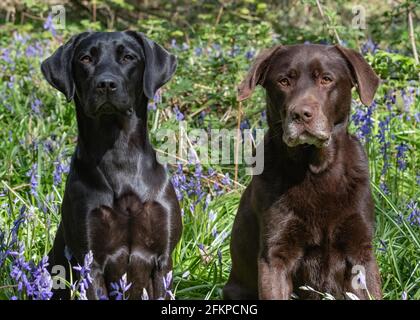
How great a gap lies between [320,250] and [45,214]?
1.72m

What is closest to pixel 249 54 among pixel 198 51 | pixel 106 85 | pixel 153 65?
pixel 198 51

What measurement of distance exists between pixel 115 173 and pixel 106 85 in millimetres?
476

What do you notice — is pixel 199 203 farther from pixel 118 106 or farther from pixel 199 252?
pixel 118 106

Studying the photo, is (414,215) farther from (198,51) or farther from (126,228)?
(198,51)

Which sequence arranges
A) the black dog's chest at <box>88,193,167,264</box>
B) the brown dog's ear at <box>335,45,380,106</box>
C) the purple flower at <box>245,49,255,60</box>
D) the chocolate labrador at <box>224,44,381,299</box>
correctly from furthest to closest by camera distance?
the purple flower at <box>245,49,255,60</box> → the black dog's chest at <box>88,193,167,264</box> → the brown dog's ear at <box>335,45,380,106</box> → the chocolate labrador at <box>224,44,381,299</box>

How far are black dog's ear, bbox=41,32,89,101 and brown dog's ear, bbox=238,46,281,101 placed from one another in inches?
36.5

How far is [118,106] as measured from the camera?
13.8 feet

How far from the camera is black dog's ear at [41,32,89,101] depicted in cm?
440

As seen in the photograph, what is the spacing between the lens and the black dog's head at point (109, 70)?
4191mm

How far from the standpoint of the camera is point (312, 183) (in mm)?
4039

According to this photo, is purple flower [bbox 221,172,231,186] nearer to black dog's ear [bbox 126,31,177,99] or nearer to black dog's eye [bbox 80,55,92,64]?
black dog's ear [bbox 126,31,177,99]

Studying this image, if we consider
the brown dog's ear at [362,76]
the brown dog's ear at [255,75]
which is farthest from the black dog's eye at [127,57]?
the brown dog's ear at [362,76]

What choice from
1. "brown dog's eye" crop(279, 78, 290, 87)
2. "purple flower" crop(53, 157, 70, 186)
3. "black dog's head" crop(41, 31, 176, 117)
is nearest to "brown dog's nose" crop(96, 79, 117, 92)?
"black dog's head" crop(41, 31, 176, 117)

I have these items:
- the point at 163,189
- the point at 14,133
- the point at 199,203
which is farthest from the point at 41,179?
the point at 163,189
